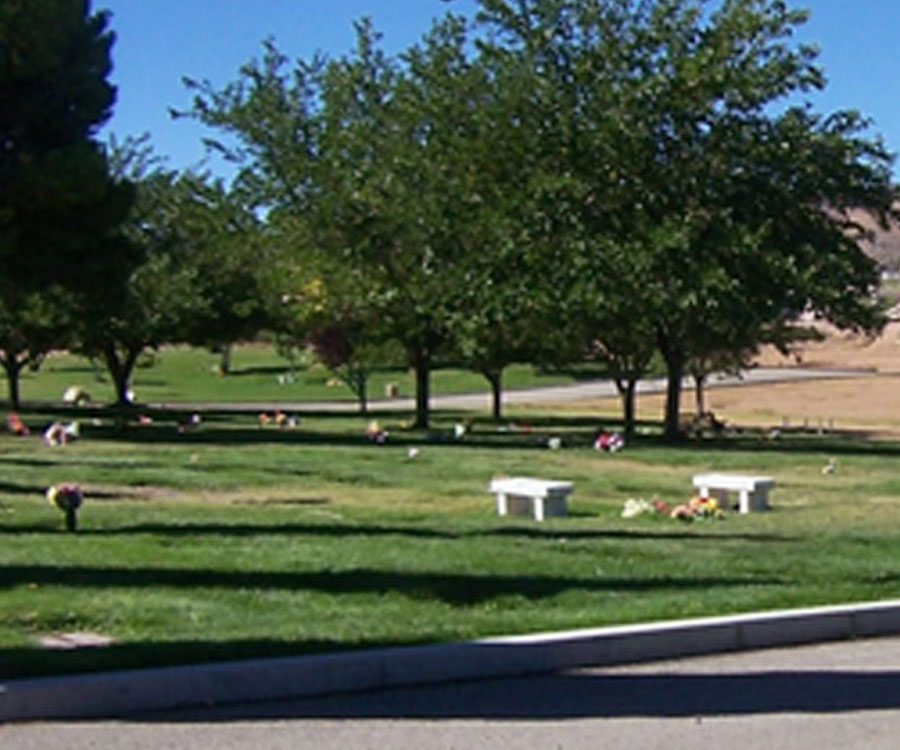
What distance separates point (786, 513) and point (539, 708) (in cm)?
904

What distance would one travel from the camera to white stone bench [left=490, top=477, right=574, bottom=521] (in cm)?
1480

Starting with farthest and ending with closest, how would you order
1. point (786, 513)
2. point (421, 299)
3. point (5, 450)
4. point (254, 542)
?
point (421, 299) → point (5, 450) → point (786, 513) → point (254, 542)

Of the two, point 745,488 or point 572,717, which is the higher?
point 745,488

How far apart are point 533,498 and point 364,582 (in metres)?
5.11

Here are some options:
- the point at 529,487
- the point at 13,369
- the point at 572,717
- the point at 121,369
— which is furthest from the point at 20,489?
the point at 121,369

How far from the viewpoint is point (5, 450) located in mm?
22891

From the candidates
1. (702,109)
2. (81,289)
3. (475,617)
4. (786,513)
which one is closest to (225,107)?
(702,109)

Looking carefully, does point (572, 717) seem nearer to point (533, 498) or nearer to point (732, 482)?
point (533, 498)

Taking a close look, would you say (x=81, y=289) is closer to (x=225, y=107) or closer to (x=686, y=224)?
(x=686, y=224)

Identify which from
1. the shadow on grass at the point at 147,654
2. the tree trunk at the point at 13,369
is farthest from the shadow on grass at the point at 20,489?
the tree trunk at the point at 13,369

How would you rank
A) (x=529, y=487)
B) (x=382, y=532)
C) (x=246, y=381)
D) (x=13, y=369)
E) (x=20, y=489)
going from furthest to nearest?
(x=246, y=381)
(x=13, y=369)
(x=20, y=489)
(x=529, y=487)
(x=382, y=532)

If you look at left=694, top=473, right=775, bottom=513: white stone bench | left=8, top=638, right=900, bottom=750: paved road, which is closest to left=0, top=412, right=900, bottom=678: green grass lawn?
left=694, top=473, right=775, bottom=513: white stone bench

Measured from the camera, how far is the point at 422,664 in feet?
25.8

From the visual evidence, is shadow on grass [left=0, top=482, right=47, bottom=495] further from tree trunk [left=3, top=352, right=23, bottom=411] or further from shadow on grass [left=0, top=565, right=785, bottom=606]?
tree trunk [left=3, top=352, right=23, bottom=411]
